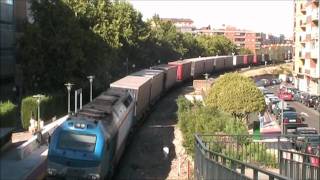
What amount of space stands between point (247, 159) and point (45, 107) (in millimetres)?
25742

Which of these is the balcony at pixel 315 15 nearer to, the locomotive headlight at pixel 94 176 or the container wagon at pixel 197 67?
the container wagon at pixel 197 67

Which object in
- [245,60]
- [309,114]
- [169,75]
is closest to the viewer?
[309,114]

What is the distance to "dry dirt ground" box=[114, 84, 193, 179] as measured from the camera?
80.4 feet

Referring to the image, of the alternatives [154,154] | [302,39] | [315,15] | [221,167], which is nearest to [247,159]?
[221,167]

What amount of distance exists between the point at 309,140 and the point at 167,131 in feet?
71.0

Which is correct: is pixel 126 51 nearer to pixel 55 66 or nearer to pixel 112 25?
pixel 112 25

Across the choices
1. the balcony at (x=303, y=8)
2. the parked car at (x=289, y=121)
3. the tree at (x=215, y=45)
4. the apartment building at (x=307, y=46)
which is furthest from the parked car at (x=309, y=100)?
the tree at (x=215, y=45)

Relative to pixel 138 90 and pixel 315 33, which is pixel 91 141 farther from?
pixel 315 33

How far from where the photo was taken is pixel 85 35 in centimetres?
4831

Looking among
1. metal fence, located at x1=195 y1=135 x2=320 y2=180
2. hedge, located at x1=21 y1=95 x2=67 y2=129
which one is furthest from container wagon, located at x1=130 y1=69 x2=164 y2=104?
metal fence, located at x1=195 y1=135 x2=320 y2=180

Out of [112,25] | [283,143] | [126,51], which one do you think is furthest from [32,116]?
[126,51]

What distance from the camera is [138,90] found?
36.0 metres

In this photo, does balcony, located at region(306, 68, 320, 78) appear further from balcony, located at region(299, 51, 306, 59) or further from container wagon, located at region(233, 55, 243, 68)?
container wagon, located at region(233, 55, 243, 68)

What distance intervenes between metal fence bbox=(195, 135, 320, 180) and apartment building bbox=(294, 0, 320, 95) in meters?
73.8
